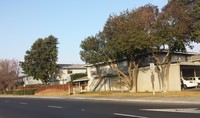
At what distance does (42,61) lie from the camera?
274ft

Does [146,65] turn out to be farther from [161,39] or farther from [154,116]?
[154,116]

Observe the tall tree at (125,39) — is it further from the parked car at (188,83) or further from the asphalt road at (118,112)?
the asphalt road at (118,112)

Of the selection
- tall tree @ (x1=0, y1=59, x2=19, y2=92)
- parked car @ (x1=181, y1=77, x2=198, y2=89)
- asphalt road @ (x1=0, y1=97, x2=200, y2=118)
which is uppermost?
tall tree @ (x1=0, y1=59, x2=19, y2=92)

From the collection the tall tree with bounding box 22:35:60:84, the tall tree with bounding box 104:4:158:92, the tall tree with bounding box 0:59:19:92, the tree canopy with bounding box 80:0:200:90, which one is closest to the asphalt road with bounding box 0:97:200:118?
the tree canopy with bounding box 80:0:200:90

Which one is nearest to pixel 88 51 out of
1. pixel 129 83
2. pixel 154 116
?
pixel 129 83

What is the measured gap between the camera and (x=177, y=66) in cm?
4394

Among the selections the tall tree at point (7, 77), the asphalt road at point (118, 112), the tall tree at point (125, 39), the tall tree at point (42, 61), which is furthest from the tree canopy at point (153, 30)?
the tall tree at point (7, 77)

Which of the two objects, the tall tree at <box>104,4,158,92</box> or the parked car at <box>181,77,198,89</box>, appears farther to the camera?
the parked car at <box>181,77,198,89</box>

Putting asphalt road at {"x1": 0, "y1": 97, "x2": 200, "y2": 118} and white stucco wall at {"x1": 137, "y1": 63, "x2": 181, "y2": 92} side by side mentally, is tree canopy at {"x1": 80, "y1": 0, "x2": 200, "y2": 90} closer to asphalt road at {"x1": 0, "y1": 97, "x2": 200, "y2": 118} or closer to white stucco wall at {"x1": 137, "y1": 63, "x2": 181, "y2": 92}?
white stucco wall at {"x1": 137, "y1": 63, "x2": 181, "y2": 92}

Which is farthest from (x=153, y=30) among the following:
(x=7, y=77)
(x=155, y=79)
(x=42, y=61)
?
(x=7, y=77)

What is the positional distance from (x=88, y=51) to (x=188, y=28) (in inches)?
576

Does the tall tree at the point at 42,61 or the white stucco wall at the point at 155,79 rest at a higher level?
the tall tree at the point at 42,61

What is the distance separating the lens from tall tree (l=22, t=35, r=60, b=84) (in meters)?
83.6

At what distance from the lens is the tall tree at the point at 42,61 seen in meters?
83.6
